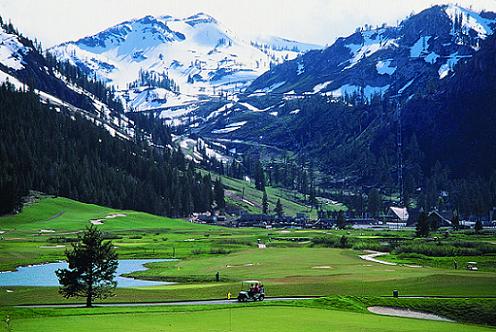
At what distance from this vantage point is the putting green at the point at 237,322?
5712 centimetres

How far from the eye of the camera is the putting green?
57125 mm

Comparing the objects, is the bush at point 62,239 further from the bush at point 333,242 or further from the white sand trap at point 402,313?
Result: the white sand trap at point 402,313

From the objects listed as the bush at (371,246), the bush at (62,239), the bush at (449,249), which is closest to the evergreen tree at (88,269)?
the bush at (449,249)

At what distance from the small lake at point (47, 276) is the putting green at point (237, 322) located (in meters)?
30.6

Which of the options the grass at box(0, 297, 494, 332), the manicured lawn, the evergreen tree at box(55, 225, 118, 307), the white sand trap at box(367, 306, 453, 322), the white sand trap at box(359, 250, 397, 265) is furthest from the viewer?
the white sand trap at box(359, 250, 397, 265)

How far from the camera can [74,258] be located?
77.4 metres

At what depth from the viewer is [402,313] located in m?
71.8

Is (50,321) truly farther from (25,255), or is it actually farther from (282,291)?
(25,255)

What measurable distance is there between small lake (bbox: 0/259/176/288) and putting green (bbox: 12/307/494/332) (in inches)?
1203

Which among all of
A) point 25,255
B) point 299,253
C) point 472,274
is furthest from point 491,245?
point 25,255

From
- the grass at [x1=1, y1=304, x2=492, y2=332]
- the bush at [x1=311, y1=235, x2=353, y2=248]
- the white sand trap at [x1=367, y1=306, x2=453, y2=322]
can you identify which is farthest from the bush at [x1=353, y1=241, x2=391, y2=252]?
the grass at [x1=1, y1=304, x2=492, y2=332]

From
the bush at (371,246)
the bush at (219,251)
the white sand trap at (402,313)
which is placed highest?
the bush at (371,246)

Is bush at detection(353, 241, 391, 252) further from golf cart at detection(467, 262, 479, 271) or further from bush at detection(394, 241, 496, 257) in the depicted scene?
golf cart at detection(467, 262, 479, 271)

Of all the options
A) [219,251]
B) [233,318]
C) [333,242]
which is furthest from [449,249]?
[233,318]
